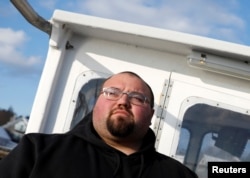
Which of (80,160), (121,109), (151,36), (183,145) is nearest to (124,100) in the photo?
(121,109)

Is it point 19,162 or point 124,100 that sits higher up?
point 124,100

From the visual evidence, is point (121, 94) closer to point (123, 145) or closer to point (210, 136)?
point (123, 145)

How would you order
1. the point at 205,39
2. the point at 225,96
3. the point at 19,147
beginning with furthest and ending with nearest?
the point at 225,96 < the point at 205,39 < the point at 19,147

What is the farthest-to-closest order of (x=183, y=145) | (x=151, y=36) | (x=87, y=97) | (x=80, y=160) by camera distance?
(x=87, y=97), (x=183, y=145), (x=151, y=36), (x=80, y=160)

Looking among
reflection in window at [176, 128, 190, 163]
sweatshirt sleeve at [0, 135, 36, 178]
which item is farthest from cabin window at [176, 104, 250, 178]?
sweatshirt sleeve at [0, 135, 36, 178]

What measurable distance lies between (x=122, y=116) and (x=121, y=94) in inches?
6.3

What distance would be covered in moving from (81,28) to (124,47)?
14.8 inches

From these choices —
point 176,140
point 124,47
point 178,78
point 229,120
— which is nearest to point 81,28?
point 124,47

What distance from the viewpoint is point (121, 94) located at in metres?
2.41

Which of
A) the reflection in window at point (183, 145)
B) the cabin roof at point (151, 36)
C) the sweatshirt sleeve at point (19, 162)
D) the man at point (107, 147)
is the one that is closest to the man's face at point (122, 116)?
the man at point (107, 147)

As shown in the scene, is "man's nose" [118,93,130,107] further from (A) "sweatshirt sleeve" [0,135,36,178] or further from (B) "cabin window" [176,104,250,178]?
(B) "cabin window" [176,104,250,178]

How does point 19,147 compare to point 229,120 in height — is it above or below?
below

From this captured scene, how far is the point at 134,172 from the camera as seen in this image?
2260 mm

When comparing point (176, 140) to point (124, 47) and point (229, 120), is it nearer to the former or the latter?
point (229, 120)
